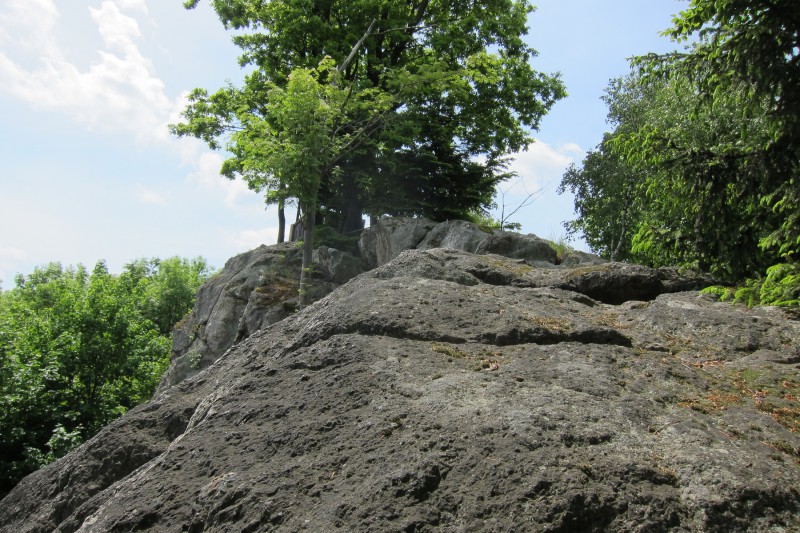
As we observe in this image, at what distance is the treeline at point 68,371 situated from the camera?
52.7 feet

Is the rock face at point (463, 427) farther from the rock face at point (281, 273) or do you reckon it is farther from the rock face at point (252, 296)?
the rock face at point (252, 296)

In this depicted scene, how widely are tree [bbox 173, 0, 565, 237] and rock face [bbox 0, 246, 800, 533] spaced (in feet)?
46.8

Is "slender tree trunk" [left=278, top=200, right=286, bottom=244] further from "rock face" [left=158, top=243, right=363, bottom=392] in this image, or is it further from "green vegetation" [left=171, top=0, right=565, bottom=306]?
"rock face" [left=158, top=243, right=363, bottom=392]

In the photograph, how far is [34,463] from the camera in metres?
15.2

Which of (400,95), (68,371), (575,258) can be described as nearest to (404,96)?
(400,95)

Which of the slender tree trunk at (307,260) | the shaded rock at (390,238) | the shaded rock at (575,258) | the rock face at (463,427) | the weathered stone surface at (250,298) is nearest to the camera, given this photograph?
the rock face at (463,427)

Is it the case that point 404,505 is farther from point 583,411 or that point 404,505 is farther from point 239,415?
point 239,415

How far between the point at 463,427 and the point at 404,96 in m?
17.0

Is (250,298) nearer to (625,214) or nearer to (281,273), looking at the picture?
(281,273)

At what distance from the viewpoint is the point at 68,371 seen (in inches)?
827

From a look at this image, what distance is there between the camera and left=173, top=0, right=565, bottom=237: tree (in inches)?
824

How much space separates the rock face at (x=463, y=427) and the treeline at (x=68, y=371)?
469 inches

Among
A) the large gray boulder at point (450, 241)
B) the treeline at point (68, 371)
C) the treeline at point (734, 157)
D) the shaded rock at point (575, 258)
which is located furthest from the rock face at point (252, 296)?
the treeline at point (734, 157)

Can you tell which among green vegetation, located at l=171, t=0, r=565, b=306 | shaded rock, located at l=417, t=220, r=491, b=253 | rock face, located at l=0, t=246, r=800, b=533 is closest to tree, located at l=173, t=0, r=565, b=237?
green vegetation, located at l=171, t=0, r=565, b=306
